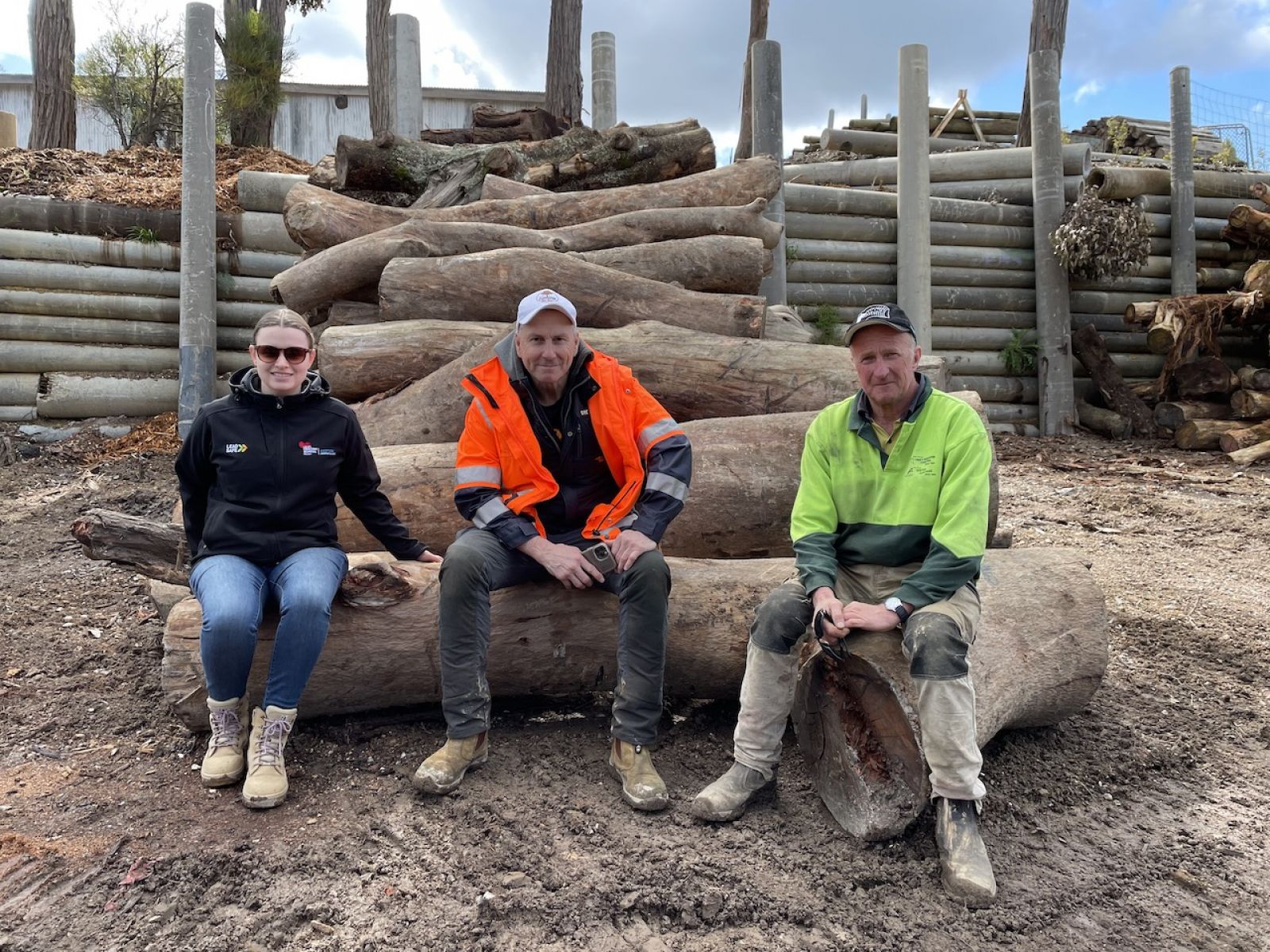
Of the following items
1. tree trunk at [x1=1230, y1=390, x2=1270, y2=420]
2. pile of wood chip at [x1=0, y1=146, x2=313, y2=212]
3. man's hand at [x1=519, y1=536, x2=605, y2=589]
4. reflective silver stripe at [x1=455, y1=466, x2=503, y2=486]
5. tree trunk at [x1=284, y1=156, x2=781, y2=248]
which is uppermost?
pile of wood chip at [x1=0, y1=146, x2=313, y2=212]

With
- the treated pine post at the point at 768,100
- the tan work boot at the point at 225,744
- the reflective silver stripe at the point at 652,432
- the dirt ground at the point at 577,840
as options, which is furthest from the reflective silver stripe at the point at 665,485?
the treated pine post at the point at 768,100

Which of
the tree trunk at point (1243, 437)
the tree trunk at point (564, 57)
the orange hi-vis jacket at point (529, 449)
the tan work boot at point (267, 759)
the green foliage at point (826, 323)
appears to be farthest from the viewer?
the tree trunk at point (564, 57)

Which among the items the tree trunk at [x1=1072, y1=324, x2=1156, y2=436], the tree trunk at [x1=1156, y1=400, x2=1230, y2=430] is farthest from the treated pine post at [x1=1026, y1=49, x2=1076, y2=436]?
the tree trunk at [x1=1156, y1=400, x2=1230, y2=430]

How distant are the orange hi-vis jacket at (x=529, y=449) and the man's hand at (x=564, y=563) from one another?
0.12 m

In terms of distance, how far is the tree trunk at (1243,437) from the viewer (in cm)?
1033

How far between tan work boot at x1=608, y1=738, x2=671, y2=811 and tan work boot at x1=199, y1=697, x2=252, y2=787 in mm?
1386

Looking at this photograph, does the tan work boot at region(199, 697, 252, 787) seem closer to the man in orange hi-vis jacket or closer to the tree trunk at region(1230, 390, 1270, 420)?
the man in orange hi-vis jacket

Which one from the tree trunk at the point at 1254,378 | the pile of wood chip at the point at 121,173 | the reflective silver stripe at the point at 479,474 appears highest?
the pile of wood chip at the point at 121,173

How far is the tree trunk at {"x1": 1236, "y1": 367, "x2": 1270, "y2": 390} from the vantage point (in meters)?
11.0

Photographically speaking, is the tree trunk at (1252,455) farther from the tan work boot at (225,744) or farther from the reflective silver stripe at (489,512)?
the tan work boot at (225,744)

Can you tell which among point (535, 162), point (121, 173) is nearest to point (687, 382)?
point (535, 162)

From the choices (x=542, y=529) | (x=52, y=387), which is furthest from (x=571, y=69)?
(x=542, y=529)

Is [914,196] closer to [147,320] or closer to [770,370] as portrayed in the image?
[770,370]

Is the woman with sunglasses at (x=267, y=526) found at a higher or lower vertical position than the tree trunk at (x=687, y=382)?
lower
